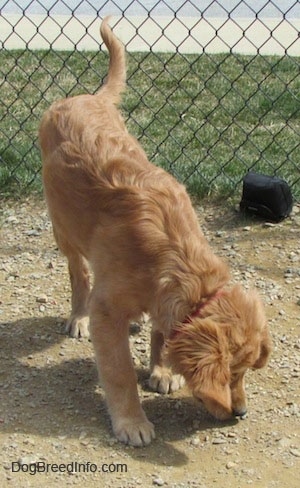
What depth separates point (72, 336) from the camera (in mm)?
4777

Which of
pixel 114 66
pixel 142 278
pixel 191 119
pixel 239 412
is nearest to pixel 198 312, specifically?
pixel 142 278

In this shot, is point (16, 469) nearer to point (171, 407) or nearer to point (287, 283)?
point (171, 407)

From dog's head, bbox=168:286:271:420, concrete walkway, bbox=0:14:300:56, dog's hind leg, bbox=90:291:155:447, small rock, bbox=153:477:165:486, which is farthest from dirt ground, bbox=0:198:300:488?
concrete walkway, bbox=0:14:300:56

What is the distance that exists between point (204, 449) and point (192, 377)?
0.47m

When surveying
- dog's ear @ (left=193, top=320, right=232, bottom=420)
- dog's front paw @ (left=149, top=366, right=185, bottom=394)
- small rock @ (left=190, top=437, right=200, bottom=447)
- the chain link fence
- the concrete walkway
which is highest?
the concrete walkway

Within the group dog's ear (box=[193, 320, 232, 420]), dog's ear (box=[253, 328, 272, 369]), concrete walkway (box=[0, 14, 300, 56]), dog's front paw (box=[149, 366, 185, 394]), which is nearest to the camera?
dog's ear (box=[193, 320, 232, 420])

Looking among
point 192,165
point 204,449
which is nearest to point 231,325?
point 204,449

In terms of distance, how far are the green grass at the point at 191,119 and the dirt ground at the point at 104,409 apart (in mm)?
959

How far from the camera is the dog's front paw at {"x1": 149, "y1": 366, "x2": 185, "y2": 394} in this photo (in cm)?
428

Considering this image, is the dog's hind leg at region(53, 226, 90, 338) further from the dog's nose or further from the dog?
the dog's nose

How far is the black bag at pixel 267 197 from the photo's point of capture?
18.9ft

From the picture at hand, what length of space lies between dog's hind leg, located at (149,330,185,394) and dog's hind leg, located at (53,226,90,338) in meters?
0.55

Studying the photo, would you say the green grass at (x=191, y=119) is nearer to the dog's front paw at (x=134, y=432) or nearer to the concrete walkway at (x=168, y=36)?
the concrete walkway at (x=168, y=36)

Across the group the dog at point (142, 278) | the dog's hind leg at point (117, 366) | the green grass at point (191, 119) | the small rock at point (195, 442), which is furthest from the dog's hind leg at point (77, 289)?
the green grass at point (191, 119)
